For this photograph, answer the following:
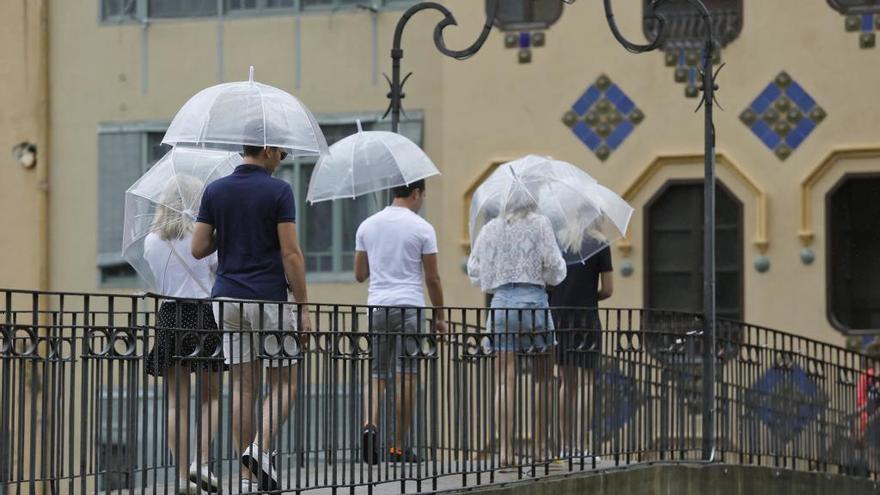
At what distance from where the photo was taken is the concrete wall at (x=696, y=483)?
13500mm

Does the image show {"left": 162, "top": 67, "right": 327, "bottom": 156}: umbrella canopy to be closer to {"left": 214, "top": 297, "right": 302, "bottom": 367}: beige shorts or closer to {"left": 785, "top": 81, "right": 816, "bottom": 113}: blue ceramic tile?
{"left": 214, "top": 297, "right": 302, "bottom": 367}: beige shorts

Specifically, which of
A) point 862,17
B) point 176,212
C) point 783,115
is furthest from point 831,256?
point 176,212

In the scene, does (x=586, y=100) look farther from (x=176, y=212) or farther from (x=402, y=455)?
(x=402, y=455)

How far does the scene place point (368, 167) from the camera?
15102 mm

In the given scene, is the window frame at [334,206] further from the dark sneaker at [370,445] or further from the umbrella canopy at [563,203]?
the dark sneaker at [370,445]

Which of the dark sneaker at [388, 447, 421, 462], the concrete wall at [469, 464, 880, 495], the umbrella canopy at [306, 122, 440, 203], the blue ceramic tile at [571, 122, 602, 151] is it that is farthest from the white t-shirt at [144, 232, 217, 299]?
the blue ceramic tile at [571, 122, 602, 151]

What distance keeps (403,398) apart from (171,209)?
5.66 feet

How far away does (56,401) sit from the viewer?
11.5 m

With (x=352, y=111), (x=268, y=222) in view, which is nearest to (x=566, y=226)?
(x=268, y=222)

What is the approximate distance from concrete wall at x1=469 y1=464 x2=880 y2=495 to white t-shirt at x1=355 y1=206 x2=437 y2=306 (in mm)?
1541

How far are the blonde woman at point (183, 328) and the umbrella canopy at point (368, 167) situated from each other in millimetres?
2108

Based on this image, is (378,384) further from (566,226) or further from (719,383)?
(719,383)

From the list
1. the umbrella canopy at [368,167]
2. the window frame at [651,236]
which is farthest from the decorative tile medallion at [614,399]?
the window frame at [651,236]

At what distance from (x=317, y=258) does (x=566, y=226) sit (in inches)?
393
